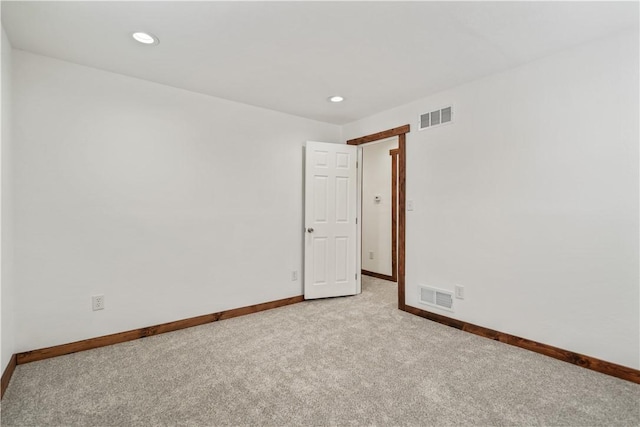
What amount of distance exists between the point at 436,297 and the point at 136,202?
3.14 metres

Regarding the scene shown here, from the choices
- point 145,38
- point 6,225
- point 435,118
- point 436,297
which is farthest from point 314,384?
point 435,118

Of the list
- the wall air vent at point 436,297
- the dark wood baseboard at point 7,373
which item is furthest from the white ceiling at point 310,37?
the dark wood baseboard at point 7,373

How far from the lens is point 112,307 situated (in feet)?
8.95

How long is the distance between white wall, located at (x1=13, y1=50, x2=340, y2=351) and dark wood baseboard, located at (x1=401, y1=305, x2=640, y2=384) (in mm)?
1963

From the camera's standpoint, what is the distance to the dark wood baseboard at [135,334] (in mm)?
2400

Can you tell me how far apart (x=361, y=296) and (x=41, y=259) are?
11.1 ft

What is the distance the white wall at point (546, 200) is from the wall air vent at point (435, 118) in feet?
0.23

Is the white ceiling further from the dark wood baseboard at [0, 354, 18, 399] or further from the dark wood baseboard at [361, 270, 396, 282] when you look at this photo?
the dark wood baseboard at [361, 270, 396, 282]

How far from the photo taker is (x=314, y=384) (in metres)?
2.07

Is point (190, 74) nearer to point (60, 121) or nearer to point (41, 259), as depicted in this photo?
point (60, 121)

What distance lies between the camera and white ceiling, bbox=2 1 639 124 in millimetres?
1888

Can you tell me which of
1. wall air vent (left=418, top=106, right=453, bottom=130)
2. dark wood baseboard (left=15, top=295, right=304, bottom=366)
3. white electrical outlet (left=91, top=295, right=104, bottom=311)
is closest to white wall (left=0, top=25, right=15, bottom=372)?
dark wood baseboard (left=15, top=295, right=304, bottom=366)

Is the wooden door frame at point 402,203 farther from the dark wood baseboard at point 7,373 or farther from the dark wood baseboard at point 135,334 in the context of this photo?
the dark wood baseboard at point 7,373

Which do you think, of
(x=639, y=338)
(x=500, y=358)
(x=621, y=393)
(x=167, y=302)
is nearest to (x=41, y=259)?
(x=167, y=302)
